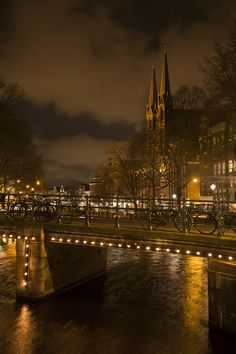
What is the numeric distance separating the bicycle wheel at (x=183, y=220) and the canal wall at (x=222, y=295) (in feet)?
5.34

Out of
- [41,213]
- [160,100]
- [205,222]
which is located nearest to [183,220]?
[205,222]

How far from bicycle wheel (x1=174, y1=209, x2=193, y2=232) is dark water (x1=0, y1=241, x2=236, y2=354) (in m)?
3.79

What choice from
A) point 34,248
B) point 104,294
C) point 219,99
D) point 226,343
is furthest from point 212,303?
point 219,99

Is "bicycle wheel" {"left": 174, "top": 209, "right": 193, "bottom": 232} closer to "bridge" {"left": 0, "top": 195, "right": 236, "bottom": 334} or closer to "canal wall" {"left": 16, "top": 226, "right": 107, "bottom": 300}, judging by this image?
"bridge" {"left": 0, "top": 195, "right": 236, "bottom": 334}

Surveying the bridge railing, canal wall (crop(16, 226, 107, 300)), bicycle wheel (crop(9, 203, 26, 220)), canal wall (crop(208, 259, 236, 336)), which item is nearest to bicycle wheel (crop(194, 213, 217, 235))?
the bridge railing

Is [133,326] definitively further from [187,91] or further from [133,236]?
[187,91]

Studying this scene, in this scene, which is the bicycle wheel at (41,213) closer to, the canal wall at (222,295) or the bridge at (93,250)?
the bridge at (93,250)

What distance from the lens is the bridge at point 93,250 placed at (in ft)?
48.0

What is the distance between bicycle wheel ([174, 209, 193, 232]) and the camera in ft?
51.7

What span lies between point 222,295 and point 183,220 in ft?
10.0

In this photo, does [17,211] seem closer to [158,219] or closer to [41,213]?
[41,213]

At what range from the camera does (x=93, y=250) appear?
23703mm

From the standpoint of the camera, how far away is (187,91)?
38000 mm

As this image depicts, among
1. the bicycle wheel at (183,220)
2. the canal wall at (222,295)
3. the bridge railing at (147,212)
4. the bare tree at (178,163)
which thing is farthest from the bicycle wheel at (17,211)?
the bare tree at (178,163)
